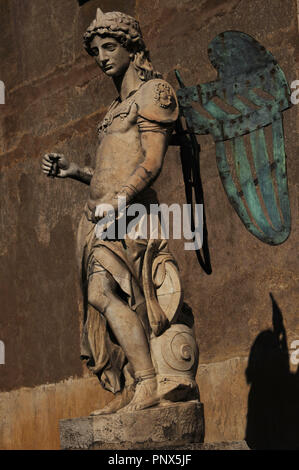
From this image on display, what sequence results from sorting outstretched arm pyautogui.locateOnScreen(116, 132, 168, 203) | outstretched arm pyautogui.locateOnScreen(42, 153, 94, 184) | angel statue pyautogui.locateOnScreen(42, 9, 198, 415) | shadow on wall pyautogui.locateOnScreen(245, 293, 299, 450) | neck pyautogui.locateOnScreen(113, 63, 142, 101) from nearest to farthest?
angel statue pyautogui.locateOnScreen(42, 9, 198, 415), outstretched arm pyautogui.locateOnScreen(116, 132, 168, 203), neck pyautogui.locateOnScreen(113, 63, 142, 101), outstretched arm pyautogui.locateOnScreen(42, 153, 94, 184), shadow on wall pyautogui.locateOnScreen(245, 293, 299, 450)

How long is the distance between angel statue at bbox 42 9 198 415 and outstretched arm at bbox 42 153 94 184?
285 millimetres

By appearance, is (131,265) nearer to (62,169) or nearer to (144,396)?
(144,396)

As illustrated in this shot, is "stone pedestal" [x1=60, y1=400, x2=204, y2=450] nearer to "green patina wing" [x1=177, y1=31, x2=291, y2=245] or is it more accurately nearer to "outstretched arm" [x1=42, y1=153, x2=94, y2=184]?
"outstretched arm" [x1=42, y1=153, x2=94, y2=184]

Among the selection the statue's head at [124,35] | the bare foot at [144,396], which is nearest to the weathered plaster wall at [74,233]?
the statue's head at [124,35]

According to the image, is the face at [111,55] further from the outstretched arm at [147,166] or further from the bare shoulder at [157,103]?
the outstretched arm at [147,166]

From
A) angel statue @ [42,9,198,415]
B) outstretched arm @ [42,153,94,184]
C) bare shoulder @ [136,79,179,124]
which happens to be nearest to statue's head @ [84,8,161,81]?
angel statue @ [42,9,198,415]

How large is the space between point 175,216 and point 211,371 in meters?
1.16

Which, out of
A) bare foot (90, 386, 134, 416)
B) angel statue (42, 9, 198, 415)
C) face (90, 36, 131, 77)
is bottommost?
bare foot (90, 386, 134, 416)

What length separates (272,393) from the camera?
7.99 meters

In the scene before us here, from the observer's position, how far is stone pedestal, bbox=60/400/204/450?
6.45 meters

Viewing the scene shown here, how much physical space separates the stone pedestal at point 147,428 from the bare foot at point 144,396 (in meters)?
0.05

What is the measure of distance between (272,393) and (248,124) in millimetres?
1750

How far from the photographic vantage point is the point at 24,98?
11.0 m

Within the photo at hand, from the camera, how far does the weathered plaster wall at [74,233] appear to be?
813 centimetres
